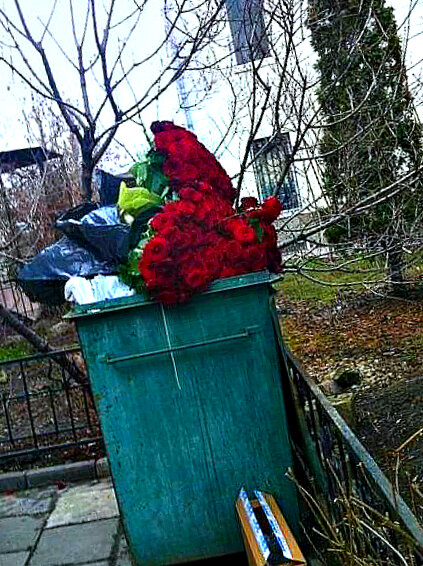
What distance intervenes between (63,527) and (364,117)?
434cm

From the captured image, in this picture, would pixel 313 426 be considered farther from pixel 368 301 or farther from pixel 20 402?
pixel 368 301

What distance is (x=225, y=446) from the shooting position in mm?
2557

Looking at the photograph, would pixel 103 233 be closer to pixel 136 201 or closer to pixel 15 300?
pixel 136 201

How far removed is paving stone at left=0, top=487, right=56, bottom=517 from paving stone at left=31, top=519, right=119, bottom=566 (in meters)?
0.33

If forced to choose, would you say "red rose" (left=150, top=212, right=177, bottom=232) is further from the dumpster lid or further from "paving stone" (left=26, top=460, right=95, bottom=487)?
"paving stone" (left=26, top=460, right=95, bottom=487)

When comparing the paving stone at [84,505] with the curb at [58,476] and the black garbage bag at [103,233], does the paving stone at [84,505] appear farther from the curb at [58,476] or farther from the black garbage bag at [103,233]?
the black garbage bag at [103,233]

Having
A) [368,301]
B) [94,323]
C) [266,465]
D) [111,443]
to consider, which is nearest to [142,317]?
[94,323]

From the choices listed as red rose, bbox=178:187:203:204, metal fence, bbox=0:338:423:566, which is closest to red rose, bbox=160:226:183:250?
red rose, bbox=178:187:203:204

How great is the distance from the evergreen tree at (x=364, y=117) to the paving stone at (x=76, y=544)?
2.26 m

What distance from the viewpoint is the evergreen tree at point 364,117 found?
420 cm

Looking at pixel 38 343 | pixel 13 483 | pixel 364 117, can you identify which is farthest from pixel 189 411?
pixel 364 117

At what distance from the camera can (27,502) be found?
12.4ft

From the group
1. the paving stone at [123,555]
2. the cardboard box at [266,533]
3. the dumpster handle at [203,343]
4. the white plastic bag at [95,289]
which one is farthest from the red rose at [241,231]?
the paving stone at [123,555]

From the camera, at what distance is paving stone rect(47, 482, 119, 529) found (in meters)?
3.45
